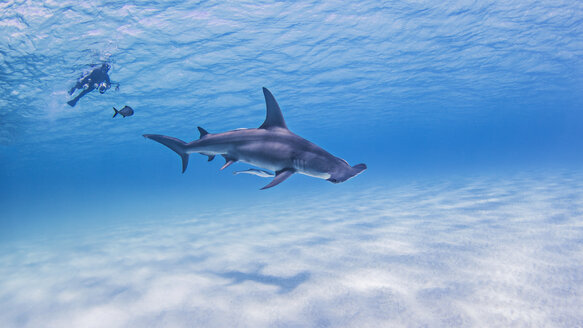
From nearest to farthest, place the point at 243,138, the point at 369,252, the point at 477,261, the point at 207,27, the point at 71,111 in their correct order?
1. the point at 243,138
2. the point at 477,261
3. the point at 369,252
4. the point at 207,27
5. the point at 71,111

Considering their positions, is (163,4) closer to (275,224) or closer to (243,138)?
(275,224)

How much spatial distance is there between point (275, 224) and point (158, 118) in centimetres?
2505

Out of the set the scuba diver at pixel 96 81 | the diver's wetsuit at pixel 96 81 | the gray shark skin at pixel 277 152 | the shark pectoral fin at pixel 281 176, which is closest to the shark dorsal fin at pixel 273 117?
the gray shark skin at pixel 277 152

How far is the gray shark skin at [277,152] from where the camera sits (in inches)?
108

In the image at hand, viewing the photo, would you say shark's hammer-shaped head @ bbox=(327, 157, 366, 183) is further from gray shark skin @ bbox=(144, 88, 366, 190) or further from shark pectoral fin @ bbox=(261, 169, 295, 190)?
shark pectoral fin @ bbox=(261, 169, 295, 190)

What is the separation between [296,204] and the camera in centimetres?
1572

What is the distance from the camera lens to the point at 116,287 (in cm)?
513

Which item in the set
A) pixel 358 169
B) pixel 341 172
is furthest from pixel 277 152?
pixel 358 169

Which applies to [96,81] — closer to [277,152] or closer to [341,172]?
[277,152]

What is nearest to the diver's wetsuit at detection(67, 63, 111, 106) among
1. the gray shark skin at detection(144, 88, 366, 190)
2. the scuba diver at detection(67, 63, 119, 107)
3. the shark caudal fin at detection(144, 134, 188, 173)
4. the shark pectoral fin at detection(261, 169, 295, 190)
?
the scuba diver at detection(67, 63, 119, 107)

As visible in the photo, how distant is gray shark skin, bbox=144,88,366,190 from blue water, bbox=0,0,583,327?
1775 mm

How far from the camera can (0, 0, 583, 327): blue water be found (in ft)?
12.2

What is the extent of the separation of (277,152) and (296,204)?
42.7ft

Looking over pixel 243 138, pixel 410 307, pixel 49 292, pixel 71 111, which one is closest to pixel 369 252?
pixel 410 307
